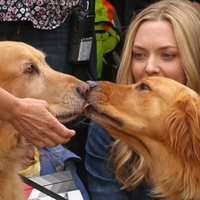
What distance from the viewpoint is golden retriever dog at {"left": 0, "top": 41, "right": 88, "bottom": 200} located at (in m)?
2.66

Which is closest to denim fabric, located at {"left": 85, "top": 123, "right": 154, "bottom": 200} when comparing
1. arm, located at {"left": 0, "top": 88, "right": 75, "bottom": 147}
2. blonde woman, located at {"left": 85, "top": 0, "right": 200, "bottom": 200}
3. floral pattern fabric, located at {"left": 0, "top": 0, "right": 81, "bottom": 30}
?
blonde woman, located at {"left": 85, "top": 0, "right": 200, "bottom": 200}

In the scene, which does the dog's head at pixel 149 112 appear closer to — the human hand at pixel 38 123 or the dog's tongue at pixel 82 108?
the dog's tongue at pixel 82 108

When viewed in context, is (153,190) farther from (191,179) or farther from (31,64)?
(31,64)

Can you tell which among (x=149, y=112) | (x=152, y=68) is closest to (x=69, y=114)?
(x=149, y=112)

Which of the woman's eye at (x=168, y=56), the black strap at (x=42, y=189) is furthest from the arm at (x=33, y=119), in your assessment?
the woman's eye at (x=168, y=56)

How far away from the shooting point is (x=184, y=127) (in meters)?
2.81

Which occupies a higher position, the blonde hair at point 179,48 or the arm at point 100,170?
the blonde hair at point 179,48

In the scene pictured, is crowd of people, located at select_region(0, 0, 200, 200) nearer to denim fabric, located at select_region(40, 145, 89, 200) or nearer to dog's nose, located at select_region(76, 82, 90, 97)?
denim fabric, located at select_region(40, 145, 89, 200)

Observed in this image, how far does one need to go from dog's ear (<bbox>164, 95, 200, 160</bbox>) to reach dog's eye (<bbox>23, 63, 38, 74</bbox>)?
0.63m

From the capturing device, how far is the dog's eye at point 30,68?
2.85 meters

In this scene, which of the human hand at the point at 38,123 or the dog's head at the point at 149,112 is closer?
Answer: the human hand at the point at 38,123

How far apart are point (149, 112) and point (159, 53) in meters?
0.50

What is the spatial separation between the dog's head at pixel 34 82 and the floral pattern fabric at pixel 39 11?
1.77 feet

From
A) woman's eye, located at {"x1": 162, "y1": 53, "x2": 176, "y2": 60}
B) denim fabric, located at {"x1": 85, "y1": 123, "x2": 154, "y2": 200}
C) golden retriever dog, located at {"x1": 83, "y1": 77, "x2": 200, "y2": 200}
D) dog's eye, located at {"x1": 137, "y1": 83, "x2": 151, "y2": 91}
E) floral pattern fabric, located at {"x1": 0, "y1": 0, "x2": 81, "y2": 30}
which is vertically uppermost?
floral pattern fabric, located at {"x1": 0, "y1": 0, "x2": 81, "y2": 30}
